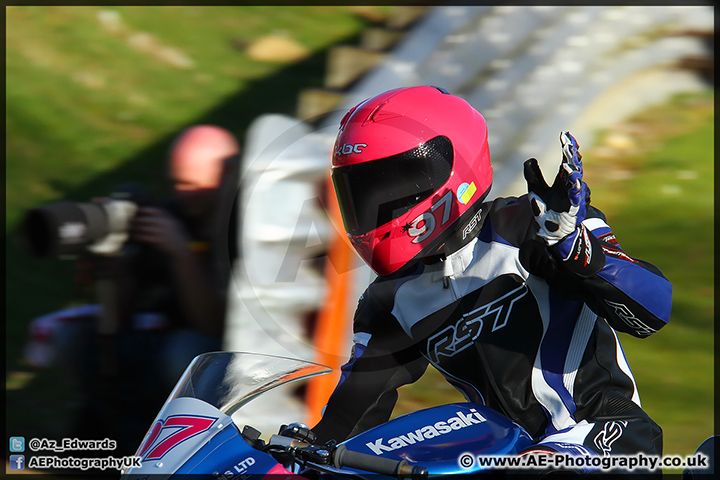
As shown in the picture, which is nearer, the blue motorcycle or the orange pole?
the blue motorcycle

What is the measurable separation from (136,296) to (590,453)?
2478 millimetres

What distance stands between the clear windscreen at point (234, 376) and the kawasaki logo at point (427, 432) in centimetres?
33

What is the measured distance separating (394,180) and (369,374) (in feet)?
2.24

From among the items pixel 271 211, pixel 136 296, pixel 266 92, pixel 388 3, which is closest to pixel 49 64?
pixel 266 92

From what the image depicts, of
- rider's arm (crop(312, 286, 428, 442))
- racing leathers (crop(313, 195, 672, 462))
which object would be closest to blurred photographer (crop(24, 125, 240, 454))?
rider's arm (crop(312, 286, 428, 442))

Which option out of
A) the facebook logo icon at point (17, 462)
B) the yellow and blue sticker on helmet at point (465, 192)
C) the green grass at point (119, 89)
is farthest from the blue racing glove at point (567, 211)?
the green grass at point (119, 89)

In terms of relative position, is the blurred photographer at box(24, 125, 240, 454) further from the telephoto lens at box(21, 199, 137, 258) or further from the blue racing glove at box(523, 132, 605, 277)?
the blue racing glove at box(523, 132, 605, 277)

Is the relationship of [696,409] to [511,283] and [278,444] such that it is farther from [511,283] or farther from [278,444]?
[278,444]

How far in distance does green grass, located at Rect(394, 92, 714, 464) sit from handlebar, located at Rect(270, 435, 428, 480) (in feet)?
7.79

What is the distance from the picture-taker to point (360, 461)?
67.9 inches

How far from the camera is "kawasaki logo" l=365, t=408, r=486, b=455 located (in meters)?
1.85

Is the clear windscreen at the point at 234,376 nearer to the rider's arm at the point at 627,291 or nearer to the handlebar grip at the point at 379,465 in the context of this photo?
the handlebar grip at the point at 379,465

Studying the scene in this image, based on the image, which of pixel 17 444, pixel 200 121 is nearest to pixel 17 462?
pixel 17 444

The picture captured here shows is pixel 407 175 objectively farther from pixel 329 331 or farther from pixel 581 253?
pixel 329 331
